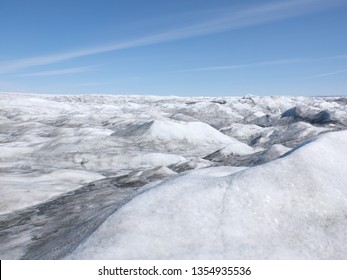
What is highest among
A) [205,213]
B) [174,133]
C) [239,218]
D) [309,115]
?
[205,213]

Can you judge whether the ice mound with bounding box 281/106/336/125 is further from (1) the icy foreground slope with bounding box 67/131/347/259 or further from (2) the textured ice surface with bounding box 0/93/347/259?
(1) the icy foreground slope with bounding box 67/131/347/259

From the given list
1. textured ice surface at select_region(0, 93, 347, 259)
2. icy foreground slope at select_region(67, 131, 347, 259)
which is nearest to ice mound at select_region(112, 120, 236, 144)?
textured ice surface at select_region(0, 93, 347, 259)

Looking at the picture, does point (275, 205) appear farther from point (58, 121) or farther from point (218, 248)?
point (58, 121)

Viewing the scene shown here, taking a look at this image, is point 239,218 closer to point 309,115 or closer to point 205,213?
point 205,213

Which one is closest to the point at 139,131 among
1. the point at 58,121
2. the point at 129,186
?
the point at 129,186

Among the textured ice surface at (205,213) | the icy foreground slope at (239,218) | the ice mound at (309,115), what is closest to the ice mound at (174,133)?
the textured ice surface at (205,213)

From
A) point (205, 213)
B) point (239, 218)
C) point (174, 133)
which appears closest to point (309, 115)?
point (174, 133)
